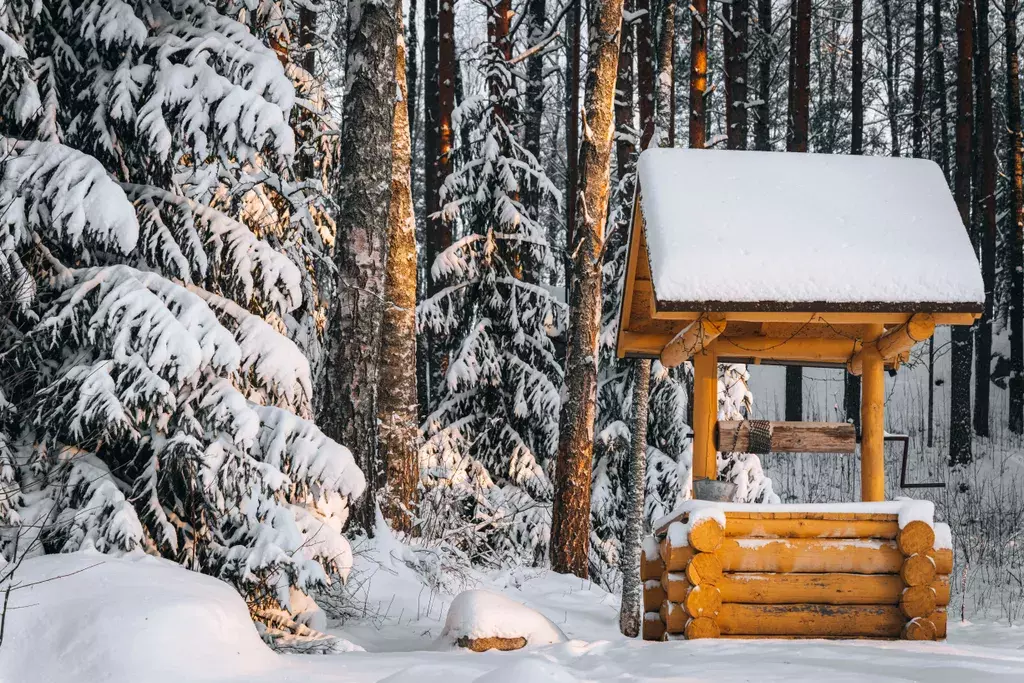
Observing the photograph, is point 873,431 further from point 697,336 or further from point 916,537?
point 697,336

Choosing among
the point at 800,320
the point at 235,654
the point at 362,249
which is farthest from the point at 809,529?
the point at 362,249

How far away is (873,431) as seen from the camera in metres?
7.08

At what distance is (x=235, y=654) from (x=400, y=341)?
5074 mm

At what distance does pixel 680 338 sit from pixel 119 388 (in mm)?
4008

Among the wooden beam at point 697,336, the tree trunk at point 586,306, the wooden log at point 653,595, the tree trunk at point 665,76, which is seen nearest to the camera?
the wooden beam at point 697,336

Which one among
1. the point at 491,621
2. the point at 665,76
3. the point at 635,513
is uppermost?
the point at 665,76

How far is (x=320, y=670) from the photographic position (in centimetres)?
486

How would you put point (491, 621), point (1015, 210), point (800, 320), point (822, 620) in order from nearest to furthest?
point (822, 620) < point (491, 621) < point (800, 320) < point (1015, 210)

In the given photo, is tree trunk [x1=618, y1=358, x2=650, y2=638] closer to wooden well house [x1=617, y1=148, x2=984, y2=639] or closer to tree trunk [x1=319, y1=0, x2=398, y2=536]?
wooden well house [x1=617, y1=148, x2=984, y2=639]

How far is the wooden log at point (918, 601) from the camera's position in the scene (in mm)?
6090

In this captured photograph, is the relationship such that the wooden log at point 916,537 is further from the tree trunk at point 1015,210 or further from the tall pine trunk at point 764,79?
the tree trunk at point 1015,210

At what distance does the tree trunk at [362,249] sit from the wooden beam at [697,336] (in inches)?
95.3

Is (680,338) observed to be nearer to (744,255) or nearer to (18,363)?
(744,255)

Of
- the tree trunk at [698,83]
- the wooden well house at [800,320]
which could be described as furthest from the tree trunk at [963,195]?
the wooden well house at [800,320]
